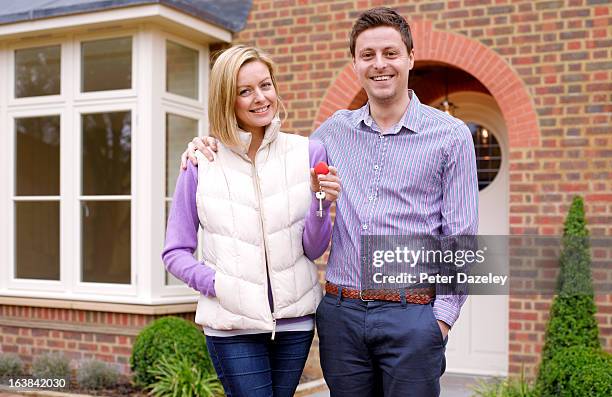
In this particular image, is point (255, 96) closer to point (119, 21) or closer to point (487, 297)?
point (119, 21)

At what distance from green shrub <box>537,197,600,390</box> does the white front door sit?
1.15 meters

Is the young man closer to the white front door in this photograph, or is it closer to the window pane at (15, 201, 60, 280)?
the white front door

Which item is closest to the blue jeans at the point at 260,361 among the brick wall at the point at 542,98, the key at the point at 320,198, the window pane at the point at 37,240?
the key at the point at 320,198

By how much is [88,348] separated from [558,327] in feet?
13.0

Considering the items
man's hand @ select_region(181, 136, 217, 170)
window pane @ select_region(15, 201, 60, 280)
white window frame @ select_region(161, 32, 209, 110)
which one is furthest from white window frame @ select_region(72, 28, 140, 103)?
man's hand @ select_region(181, 136, 217, 170)

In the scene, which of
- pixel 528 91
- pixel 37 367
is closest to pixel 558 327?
pixel 528 91

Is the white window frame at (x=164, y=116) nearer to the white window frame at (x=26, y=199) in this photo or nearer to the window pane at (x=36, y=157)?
the white window frame at (x=26, y=199)

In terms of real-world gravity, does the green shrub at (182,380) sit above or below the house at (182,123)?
below

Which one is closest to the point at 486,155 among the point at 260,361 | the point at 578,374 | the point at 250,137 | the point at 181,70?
the point at 578,374

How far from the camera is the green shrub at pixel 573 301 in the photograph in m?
5.25

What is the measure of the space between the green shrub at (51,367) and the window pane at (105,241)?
81 centimetres

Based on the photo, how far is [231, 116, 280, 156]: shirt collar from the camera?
2.54m

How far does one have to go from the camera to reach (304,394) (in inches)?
221

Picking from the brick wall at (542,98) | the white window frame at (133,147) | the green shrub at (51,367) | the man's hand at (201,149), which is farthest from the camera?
the white window frame at (133,147)
